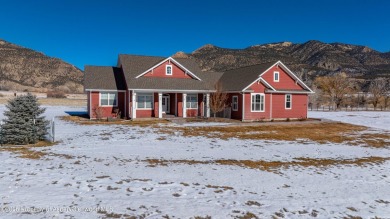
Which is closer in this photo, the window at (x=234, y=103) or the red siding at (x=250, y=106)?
the red siding at (x=250, y=106)

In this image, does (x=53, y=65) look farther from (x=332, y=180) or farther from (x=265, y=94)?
(x=332, y=180)

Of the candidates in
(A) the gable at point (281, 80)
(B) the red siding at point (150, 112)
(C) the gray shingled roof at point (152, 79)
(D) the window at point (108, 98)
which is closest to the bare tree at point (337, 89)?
(A) the gable at point (281, 80)

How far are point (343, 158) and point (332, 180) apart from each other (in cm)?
375

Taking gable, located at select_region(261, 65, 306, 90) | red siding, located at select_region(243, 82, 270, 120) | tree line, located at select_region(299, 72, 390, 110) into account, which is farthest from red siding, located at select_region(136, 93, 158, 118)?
tree line, located at select_region(299, 72, 390, 110)

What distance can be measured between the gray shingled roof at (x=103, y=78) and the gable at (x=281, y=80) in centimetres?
1461

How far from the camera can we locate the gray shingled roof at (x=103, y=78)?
85.6 feet

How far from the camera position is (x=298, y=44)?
127625 mm

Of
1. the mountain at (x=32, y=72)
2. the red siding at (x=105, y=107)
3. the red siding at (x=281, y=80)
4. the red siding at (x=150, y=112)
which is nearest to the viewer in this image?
the red siding at (x=105, y=107)

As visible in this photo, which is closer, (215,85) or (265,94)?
(265,94)

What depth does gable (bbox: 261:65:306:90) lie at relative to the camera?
89.5ft

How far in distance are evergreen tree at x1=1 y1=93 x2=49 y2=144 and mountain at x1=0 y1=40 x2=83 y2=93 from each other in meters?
96.5

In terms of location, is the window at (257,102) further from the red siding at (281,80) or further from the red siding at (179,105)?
Result: the red siding at (179,105)

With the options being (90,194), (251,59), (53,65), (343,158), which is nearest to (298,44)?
(251,59)

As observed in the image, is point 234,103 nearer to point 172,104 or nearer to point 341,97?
point 172,104
